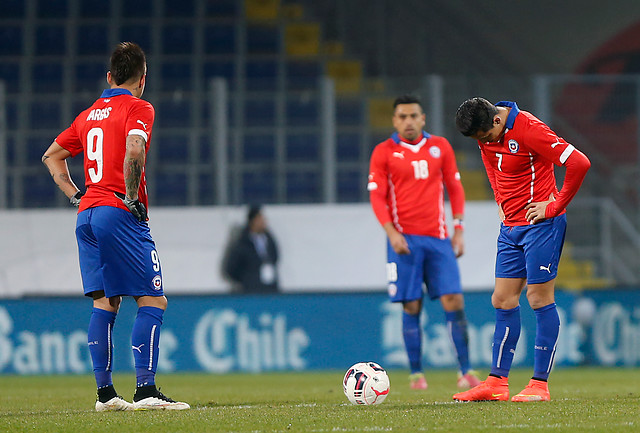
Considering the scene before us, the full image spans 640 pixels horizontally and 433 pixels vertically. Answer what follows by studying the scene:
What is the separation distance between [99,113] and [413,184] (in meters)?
3.30

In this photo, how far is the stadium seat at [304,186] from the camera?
13.7 meters

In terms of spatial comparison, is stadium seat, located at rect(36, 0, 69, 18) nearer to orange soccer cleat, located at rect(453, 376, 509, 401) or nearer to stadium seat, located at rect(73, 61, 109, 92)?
stadium seat, located at rect(73, 61, 109, 92)

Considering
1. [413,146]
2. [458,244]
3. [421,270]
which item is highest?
[413,146]

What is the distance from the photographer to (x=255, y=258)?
535 inches

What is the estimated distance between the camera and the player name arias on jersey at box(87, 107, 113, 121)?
6.08m

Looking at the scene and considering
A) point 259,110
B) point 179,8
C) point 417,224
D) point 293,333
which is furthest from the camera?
point 179,8

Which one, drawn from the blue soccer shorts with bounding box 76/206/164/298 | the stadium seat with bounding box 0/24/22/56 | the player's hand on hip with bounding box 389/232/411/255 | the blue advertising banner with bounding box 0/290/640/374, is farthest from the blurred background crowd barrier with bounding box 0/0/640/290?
the blue soccer shorts with bounding box 76/206/164/298

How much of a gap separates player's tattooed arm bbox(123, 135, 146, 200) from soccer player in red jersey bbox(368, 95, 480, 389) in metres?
2.93

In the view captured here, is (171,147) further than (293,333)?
Yes

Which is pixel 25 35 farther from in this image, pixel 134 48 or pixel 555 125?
pixel 134 48

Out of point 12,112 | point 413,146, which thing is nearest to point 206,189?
point 12,112

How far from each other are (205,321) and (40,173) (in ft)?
11.2

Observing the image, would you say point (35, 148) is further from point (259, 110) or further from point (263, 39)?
point (263, 39)

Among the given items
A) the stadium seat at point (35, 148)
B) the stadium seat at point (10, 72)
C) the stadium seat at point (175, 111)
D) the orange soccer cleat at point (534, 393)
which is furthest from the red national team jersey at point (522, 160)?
the stadium seat at point (10, 72)
